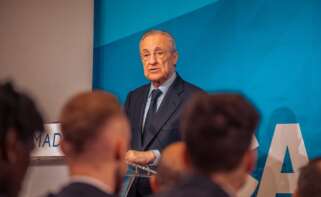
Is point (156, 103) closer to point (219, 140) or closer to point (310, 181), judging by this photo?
point (310, 181)

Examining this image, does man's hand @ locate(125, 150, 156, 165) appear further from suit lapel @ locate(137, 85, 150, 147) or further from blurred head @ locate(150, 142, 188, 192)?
blurred head @ locate(150, 142, 188, 192)

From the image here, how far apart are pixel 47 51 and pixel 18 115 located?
3.09 metres

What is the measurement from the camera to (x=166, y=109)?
296 cm

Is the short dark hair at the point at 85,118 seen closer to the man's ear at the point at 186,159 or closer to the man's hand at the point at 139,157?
the man's ear at the point at 186,159

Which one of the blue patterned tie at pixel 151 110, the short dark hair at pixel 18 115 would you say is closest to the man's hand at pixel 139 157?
the blue patterned tie at pixel 151 110

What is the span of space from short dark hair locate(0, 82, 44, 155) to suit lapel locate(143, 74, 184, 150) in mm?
1498

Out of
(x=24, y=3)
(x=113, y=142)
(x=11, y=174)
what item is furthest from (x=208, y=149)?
(x=24, y=3)

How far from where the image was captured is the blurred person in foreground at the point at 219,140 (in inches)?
52.3

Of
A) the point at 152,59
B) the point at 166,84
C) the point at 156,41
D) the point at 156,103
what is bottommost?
the point at 156,103

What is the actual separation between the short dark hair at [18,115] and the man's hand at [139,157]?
115cm

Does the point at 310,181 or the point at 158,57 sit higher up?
the point at 158,57

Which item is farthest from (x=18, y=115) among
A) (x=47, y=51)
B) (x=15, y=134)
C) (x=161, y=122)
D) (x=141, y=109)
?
(x=47, y=51)

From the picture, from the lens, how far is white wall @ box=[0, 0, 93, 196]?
4270mm

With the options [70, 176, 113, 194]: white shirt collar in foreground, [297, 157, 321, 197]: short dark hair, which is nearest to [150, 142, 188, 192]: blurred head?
[70, 176, 113, 194]: white shirt collar in foreground
